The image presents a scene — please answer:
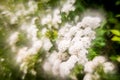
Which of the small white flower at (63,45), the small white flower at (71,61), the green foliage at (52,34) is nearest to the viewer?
the small white flower at (71,61)

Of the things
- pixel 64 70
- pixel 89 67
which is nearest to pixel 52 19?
pixel 64 70

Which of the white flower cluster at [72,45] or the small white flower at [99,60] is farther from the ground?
the white flower cluster at [72,45]

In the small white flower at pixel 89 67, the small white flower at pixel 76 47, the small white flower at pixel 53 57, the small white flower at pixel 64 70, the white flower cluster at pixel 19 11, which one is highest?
the white flower cluster at pixel 19 11

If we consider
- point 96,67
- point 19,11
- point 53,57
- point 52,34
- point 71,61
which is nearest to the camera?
point 96,67

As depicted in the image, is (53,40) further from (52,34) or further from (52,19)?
(52,19)

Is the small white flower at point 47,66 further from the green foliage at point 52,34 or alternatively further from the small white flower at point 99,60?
the small white flower at point 99,60

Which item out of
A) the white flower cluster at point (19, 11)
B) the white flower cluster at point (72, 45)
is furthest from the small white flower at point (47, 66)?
the white flower cluster at point (19, 11)

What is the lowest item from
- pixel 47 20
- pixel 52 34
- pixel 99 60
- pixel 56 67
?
pixel 99 60

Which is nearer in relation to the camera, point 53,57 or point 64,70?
point 64,70

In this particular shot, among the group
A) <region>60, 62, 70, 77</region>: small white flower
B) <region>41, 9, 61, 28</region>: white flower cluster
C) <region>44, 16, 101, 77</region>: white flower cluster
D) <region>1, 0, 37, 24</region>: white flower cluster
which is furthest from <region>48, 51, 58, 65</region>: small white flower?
<region>1, 0, 37, 24</region>: white flower cluster

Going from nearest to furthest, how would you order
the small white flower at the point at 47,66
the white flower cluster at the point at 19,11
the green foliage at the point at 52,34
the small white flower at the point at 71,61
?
the small white flower at the point at 71,61 → the small white flower at the point at 47,66 → the green foliage at the point at 52,34 → the white flower cluster at the point at 19,11
